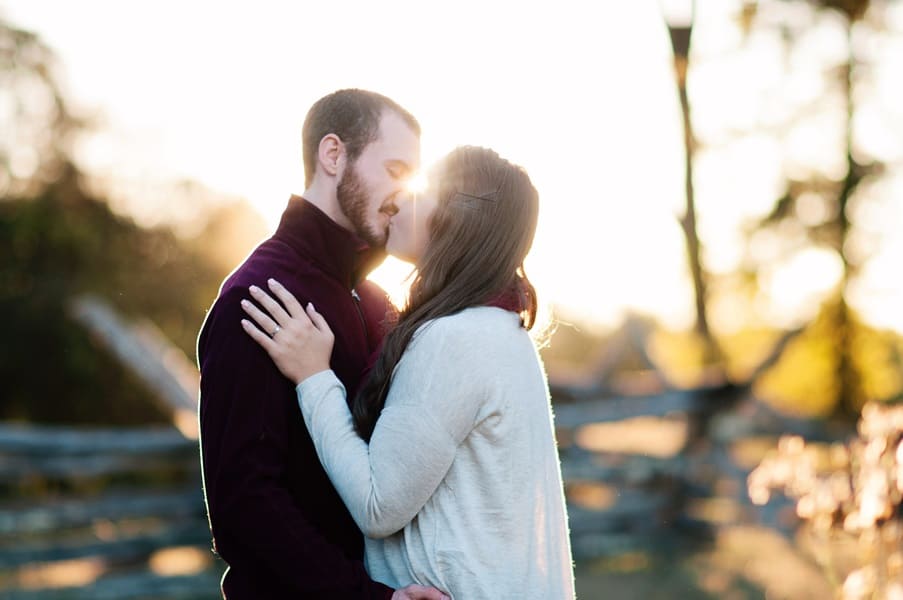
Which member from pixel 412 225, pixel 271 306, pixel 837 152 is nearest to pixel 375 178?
pixel 412 225

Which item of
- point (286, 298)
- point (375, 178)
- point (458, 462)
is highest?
point (375, 178)

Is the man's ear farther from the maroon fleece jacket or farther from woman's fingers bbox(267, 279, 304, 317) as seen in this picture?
woman's fingers bbox(267, 279, 304, 317)

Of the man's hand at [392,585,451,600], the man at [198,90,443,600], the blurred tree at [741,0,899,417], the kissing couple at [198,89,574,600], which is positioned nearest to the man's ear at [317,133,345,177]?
the man at [198,90,443,600]

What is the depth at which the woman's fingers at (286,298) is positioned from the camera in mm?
2779

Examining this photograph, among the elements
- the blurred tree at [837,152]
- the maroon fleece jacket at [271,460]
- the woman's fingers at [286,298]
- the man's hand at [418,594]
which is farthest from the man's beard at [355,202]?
the blurred tree at [837,152]

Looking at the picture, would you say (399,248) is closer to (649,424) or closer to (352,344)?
(352,344)

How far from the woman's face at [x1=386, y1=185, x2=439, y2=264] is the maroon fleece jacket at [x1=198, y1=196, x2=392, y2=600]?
0.95 feet

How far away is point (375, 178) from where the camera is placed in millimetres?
3062

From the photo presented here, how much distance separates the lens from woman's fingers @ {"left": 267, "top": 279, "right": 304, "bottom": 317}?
2.78 metres

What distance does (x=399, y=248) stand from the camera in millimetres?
2787

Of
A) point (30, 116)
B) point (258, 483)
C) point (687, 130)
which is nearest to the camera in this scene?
point (258, 483)

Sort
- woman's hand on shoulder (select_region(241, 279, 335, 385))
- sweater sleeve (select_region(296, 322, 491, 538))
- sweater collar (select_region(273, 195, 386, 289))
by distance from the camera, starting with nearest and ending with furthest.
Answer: sweater sleeve (select_region(296, 322, 491, 538)), woman's hand on shoulder (select_region(241, 279, 335, 385)), sweater collar (select_region(273, 195, 386, 289))

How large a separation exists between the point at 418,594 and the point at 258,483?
0.44 metres

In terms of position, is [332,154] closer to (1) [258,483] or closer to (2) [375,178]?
(2) [375,178]
